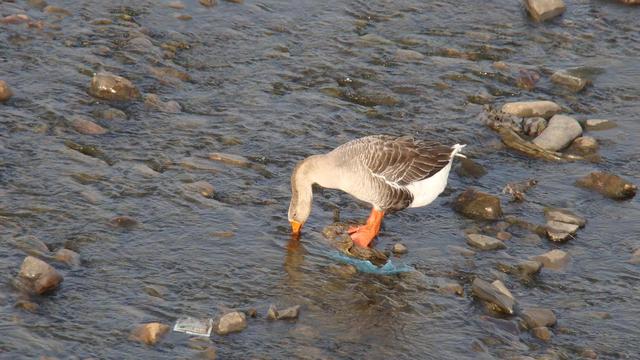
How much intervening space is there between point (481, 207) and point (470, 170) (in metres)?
1.14

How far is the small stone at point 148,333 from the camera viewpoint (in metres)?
8.55

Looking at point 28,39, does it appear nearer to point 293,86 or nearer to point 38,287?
point 293,86

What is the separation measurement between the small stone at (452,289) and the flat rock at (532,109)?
15.5 feet

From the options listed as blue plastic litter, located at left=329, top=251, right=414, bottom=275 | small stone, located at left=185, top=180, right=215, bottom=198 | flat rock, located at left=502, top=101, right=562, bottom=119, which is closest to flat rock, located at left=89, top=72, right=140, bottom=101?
small stone, located at left=185, top=180, right=215, bottom=198

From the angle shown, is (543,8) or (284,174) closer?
(284,174)

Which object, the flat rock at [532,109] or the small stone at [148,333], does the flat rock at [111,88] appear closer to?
the flat rock at [532,109]

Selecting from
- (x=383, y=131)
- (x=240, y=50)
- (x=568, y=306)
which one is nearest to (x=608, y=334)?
(x=568, y=306)

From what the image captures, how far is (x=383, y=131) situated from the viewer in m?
13.6

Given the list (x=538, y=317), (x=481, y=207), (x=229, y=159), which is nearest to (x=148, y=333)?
(x=538, y=317)

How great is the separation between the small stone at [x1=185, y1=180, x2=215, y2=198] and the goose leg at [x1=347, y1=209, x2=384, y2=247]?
1.61 metres

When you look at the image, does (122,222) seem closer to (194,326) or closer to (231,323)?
(194,326)

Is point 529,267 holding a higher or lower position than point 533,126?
lower

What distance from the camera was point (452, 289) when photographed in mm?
10109

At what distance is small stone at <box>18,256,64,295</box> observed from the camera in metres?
8.95
